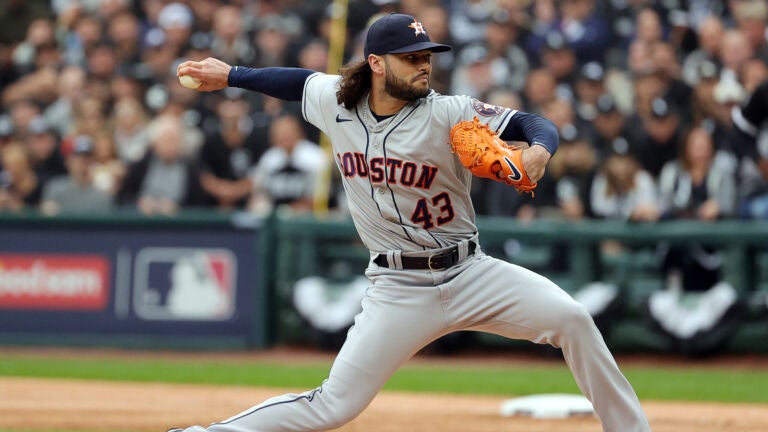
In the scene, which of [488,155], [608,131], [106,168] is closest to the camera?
[488,155]

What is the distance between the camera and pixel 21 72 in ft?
46.7

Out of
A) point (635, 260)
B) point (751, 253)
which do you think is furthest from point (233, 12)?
point (751, 253)

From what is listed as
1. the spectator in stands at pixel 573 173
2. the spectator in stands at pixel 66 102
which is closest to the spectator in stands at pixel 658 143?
the spectator in stands at pixel 573 173

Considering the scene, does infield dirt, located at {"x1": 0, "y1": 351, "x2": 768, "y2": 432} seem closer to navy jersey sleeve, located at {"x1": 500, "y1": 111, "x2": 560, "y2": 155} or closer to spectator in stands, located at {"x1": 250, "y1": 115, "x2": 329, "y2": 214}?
navy jersey sleeve, located at {"x1": 500, "y1": 111, "x2": 560, "y2": 155}

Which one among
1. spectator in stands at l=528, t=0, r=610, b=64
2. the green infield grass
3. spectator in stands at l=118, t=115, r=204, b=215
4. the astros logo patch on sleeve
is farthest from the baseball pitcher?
spectator in stands at l=528, t=0, r=610, b=64

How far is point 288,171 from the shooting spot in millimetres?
10977

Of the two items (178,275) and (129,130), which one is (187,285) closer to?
(178,275)

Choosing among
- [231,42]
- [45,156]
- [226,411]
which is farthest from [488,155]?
[231,42]

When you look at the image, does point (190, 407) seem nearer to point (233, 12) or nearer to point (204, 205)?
point (204, 205)

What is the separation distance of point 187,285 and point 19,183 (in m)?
2.33

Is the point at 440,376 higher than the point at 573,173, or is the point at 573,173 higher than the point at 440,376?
the point at 573,173

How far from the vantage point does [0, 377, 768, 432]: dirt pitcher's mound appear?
6.54 metres

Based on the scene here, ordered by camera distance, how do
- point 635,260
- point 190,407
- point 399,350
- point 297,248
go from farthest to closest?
point 297,248
point 635,260
point 190,407
point 399,350

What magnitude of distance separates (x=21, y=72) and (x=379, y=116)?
409 inches
